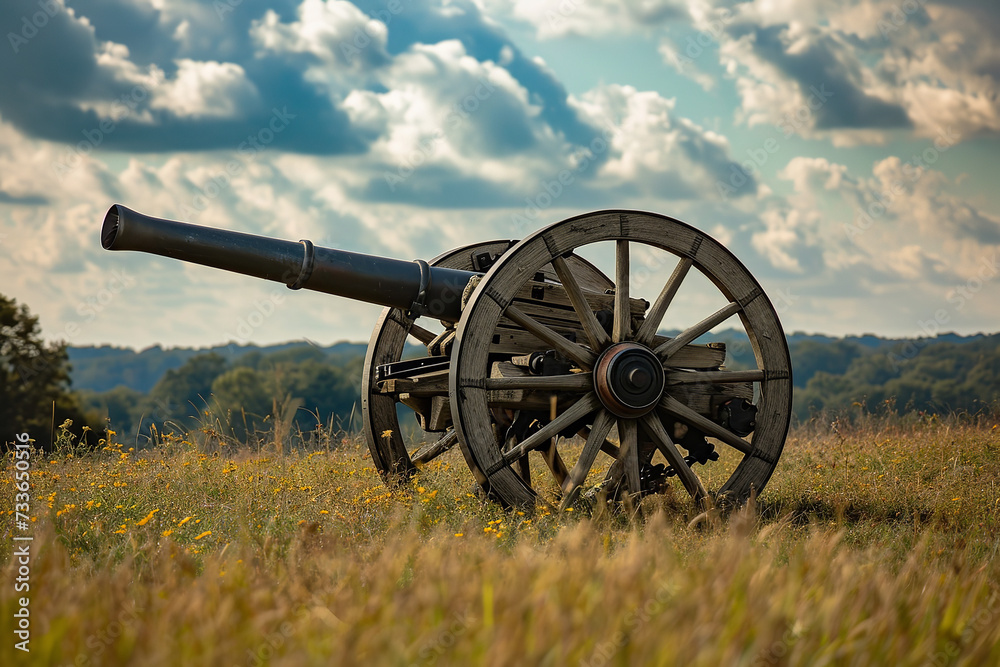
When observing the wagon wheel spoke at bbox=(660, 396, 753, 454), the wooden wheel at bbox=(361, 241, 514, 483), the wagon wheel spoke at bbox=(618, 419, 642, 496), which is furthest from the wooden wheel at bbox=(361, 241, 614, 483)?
the wagon wheel spoke at bbox=(660, 396, 753, 454)

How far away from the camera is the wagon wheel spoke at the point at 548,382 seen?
4992 millimetres

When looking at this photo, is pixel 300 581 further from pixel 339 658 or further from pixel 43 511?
pixel 43 511

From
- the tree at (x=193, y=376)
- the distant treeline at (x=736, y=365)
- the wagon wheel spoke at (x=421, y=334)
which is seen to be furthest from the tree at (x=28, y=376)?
the tree at (x=193, y=376)

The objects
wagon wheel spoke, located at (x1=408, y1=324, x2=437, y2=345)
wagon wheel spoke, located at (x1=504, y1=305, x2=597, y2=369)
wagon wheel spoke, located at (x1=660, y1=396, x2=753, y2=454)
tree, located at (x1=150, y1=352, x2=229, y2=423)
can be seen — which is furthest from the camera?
tree, located at (x1=150, y1=352, x2=229, y2=423)

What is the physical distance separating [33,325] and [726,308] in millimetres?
26694

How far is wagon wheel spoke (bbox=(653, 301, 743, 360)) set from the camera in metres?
5.50

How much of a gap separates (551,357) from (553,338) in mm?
172

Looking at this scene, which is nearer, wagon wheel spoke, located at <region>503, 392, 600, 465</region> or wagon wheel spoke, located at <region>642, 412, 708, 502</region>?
wagon wheel spoke, located at <region>503, 392, 600, 465</region>

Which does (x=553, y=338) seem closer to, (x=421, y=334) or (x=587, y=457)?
(x=587, y=457)

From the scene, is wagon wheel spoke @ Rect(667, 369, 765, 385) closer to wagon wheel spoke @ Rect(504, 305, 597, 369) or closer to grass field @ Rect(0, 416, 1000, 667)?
wagon wheel spoke @ Rect(504, 305, 597, 369)

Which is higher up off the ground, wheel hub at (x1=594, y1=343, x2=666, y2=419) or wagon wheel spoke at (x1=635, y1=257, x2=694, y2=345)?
wagon wheel spoke at (x1=635, y1=257, x2=694, y2=345)

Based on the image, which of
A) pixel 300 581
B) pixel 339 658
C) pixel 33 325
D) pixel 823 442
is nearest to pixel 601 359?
pixel 300 581

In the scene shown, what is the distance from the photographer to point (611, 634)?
2129 mm

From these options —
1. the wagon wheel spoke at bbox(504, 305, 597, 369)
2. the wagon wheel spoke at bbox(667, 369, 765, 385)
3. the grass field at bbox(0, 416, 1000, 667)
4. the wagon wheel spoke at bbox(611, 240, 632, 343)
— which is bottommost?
the grass field at bbox(0, 416, 1000, 667)
